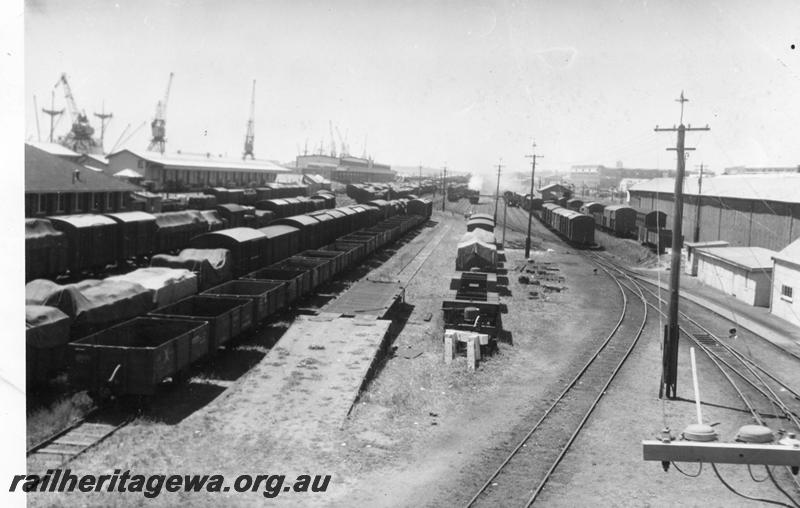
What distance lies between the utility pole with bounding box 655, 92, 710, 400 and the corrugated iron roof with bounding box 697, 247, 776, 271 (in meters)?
17.0

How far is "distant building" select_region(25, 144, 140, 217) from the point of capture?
3497cm

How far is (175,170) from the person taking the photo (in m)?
73.0

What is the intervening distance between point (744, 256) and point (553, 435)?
26.5 metres

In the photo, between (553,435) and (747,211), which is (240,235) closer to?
(553,435)

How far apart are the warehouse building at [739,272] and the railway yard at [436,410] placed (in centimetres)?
410

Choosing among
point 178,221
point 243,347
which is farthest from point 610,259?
point 243,347

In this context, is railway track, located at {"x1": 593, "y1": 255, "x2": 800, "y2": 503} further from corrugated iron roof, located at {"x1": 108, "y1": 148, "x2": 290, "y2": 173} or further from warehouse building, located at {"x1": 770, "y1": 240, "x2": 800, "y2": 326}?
corrugated iron roof, located at {"x1": 108, "y1": 148, "x2": 290, "y2": 173}

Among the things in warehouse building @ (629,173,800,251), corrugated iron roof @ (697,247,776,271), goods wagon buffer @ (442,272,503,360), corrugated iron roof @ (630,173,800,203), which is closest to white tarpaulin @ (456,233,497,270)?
goods wagon buffer @ (442,272,503,360)

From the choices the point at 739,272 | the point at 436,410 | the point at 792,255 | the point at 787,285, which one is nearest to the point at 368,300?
the point at 436,410

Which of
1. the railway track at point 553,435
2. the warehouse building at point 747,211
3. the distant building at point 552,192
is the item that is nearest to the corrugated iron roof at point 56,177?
the railway track at point 553,435

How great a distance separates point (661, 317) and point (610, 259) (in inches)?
894

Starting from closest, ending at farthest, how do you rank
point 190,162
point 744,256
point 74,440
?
1. point 74,440
2. point 744,256
3. point 190,162

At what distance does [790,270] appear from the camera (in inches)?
1106

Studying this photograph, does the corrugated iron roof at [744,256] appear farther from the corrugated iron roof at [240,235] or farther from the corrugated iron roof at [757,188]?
the corrugated iron roof at [240,235]
